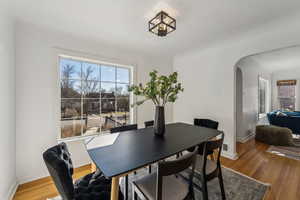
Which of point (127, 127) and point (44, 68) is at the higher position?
point (44, 68)

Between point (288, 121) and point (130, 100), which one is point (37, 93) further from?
point (288, 121)

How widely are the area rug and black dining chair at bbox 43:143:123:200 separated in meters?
3.68

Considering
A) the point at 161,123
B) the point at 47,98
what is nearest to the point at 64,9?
the point at 47,98

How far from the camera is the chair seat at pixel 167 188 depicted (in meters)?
1.08

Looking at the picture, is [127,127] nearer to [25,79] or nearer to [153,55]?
[25,79]

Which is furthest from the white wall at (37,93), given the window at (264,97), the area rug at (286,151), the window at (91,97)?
the window at (264,97)

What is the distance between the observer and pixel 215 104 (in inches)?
120

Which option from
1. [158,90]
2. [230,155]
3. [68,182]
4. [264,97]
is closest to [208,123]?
→ [230,155]

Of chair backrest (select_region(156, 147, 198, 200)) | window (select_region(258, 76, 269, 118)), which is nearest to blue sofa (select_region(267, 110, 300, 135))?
window (select_region(258, 76, 269, 118))

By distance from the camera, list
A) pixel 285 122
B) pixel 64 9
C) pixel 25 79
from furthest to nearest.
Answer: pixel 285 122
pixel 25 79
pixel 64 9

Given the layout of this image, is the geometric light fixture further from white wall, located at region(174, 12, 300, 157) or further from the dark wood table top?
white wall, located at region(174, 12, 300, 157)

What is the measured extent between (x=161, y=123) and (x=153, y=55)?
232cm

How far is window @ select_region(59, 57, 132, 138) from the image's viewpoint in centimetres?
242

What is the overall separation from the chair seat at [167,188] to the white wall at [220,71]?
2.16 metres
